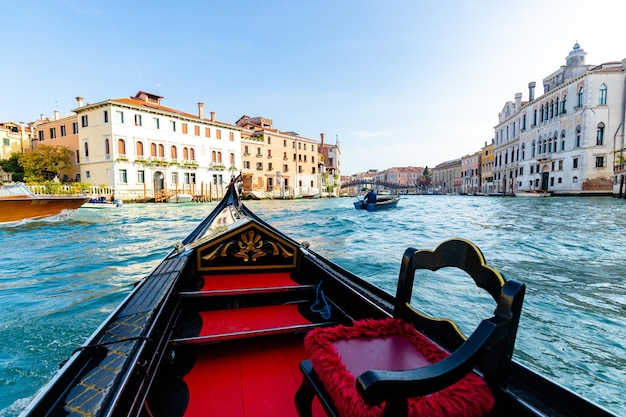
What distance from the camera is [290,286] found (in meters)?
2.06

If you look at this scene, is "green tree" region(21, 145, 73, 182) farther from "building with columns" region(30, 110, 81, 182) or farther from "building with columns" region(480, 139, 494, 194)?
"building with columns" region(480, 139, 494, 194)

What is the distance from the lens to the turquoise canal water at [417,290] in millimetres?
2002

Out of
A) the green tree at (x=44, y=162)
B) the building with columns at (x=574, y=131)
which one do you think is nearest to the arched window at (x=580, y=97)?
the building with columns at (x=574, y=131)

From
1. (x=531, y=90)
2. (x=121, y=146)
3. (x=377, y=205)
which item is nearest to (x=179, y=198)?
(x=121, y=146)

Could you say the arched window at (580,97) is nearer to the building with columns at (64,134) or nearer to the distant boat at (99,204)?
the distant boat at (99,204)

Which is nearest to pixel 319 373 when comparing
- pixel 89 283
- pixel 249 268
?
pixel 249 268

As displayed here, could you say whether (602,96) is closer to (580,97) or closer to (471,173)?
(580,97)

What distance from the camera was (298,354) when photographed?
62.1 inches

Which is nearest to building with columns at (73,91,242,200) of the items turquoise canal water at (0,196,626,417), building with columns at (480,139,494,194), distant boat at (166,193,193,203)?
distant boat at (166,193,193,203)

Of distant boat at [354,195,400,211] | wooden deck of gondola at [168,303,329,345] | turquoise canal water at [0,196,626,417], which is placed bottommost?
turquoise canal water at [0,196,626,417]

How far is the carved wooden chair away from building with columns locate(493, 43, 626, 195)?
2333 centimetres

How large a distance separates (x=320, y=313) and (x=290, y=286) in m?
0.30

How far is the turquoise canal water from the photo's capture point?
2.00 m

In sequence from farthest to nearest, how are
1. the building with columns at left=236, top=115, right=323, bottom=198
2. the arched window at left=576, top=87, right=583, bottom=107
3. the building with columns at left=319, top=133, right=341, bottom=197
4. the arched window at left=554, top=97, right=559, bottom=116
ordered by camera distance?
the building with columns at left=319, top=133, right=341, bottom=197 < the building with columns at left=236, top=115, right=323, bottom=198 < the arched window at left=554, top=97, right=559, bottom=116 < the arched window at left=576, top=87, right=583, bottom=107
